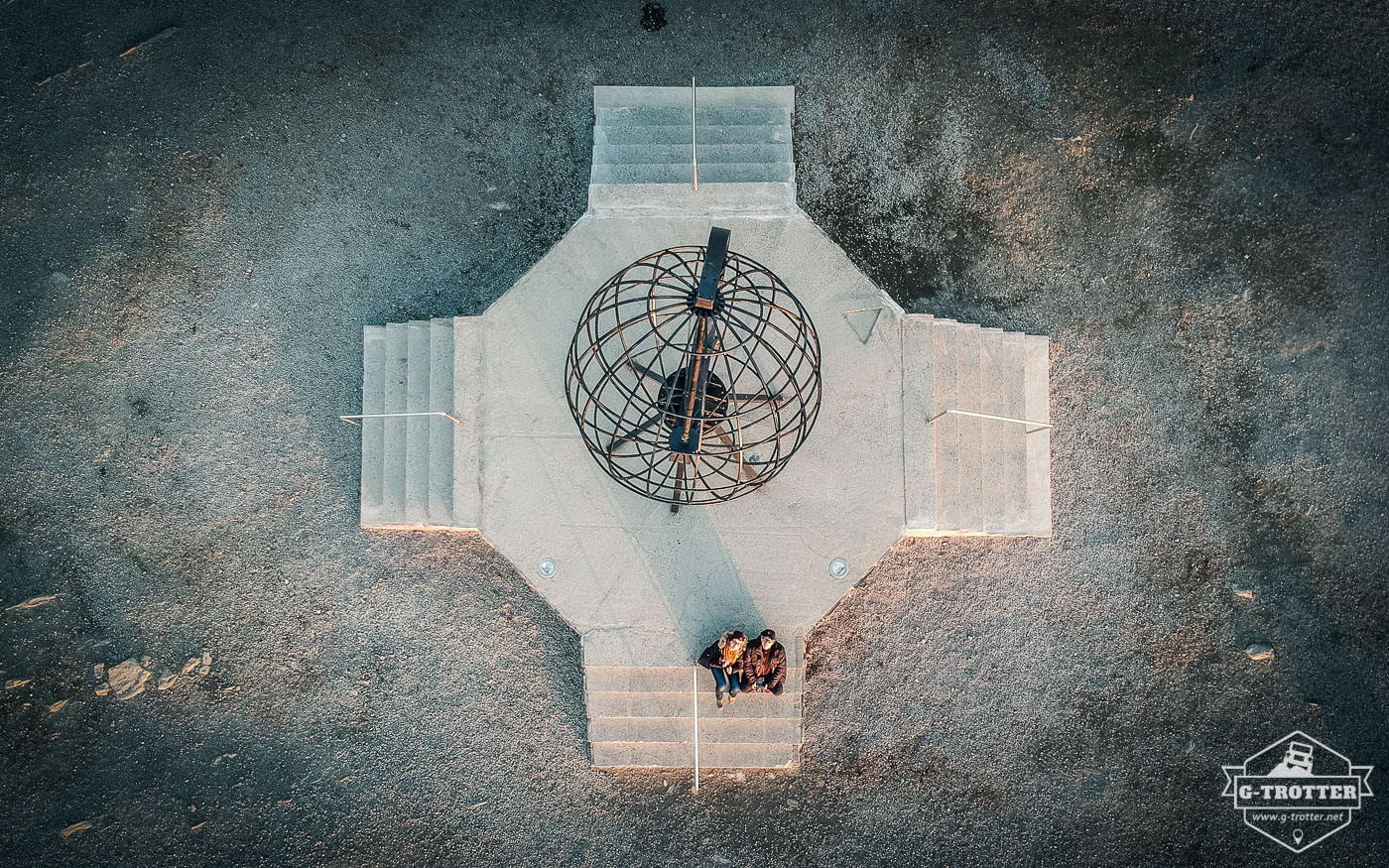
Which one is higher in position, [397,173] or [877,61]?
[877,61]

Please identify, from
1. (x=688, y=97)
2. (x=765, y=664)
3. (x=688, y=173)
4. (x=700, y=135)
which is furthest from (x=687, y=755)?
(x=688, y=97)

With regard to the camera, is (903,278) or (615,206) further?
(903,278)

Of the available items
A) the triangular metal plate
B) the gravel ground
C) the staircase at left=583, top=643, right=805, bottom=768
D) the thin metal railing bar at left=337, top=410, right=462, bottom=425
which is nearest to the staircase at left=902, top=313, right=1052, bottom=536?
the triangular metal plate

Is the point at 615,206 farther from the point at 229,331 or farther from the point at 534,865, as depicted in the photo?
the point at 534,865

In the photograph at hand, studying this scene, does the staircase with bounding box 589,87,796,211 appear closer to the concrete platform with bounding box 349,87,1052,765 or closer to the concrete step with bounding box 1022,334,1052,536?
the concrete platform with bounding box 349,87,1052,765

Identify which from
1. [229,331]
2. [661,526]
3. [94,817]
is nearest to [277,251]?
[229,331]

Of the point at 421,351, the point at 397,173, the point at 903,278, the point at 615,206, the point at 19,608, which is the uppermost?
the point at 397,173
